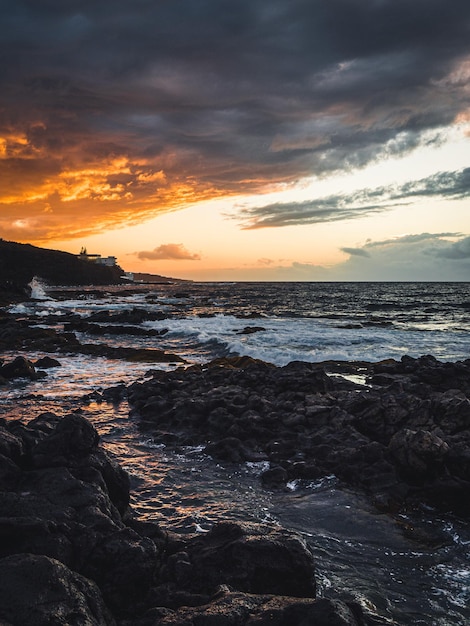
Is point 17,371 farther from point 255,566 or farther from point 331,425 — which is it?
point 255,566

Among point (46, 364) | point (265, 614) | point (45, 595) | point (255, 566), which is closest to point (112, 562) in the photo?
point (45, 595)

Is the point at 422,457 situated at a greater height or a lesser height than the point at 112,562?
lesser

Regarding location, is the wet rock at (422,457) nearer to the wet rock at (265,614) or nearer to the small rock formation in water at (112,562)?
the small rock formation in water at (112,562)

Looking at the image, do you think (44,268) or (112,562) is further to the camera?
(44,268)

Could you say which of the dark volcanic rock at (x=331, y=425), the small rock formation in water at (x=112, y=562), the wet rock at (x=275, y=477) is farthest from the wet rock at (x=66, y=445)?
the dark volcanic rock at (x=331, y=425)

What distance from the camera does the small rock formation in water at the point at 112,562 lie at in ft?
14.0

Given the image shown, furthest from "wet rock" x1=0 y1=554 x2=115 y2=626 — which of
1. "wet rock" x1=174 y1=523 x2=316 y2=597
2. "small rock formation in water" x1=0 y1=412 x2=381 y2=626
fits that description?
"wet rock" x1=174 y1=523 x2=316 y2=597

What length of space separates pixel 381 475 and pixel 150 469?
5.14 m

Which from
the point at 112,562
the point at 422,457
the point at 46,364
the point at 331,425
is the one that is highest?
the point at 112,562

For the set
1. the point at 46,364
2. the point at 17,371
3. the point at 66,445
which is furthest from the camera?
the point at 46,364

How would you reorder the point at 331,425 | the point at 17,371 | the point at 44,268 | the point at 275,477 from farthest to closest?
the point at 44,268 < the point at 17,371 < the point at 331,425 < the point at 275,477

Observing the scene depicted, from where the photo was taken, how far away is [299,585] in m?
5.57

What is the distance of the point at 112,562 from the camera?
5.28 metres

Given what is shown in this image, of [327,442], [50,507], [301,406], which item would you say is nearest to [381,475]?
[327,442]
